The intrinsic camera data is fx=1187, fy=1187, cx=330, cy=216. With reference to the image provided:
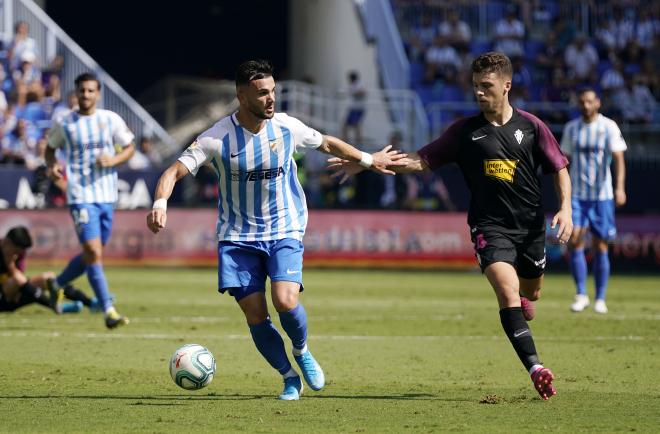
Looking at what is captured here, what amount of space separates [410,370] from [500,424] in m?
2.65

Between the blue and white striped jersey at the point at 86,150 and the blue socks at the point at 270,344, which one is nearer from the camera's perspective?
the blue socks at the point at 270,344

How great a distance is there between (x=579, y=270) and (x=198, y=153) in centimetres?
758

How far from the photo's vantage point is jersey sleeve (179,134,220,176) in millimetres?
7668

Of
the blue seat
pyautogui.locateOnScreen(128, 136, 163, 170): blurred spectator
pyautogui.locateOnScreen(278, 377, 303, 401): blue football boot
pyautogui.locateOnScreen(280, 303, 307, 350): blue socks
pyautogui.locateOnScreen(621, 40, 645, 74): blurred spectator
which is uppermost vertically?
pyautogui.locateOnScreen(621, 40, 645, 74): blurred spectator

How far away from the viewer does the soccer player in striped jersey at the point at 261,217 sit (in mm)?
7758

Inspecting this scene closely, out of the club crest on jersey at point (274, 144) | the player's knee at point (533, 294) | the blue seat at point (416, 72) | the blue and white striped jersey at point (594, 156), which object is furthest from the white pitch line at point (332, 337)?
the blue seat at point (416, 72)

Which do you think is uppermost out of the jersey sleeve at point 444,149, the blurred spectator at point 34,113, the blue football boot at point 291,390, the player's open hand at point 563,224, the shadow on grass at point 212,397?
the blurred spectator at point 34,113

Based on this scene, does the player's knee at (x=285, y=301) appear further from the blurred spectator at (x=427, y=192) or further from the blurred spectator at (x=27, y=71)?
the blurred spectator at (x=27, y=71)

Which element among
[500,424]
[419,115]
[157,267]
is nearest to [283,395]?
[500,424]

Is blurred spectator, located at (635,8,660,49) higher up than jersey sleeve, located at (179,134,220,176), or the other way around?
blurred spectator, located at (635,8,660,49)

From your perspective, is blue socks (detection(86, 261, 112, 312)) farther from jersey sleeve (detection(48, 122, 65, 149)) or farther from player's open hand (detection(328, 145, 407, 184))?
player's open hand (detection(328, 145, 407, 184))

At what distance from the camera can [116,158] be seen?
483 inches

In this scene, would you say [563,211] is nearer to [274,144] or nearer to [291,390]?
[274,144]

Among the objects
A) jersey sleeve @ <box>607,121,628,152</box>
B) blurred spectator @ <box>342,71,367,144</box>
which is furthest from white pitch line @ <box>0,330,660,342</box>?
blurred spectator @ <box>342,71,367,144</box>
